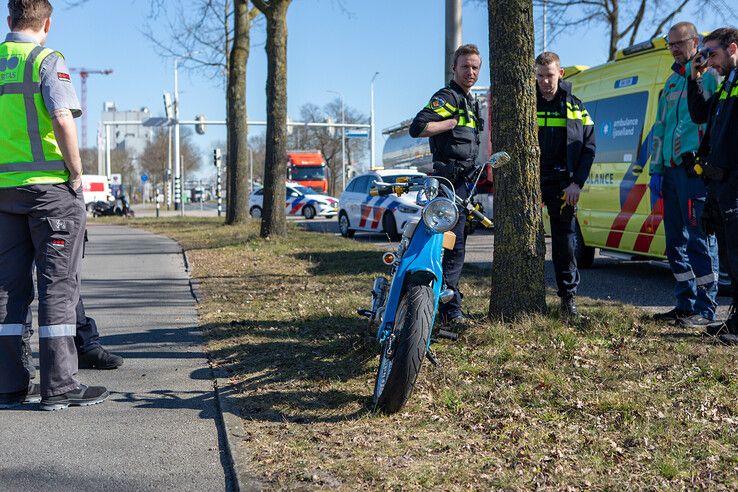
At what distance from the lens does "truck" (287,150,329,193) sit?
1981 inches

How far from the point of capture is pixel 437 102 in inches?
249

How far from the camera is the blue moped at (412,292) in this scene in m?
4.39

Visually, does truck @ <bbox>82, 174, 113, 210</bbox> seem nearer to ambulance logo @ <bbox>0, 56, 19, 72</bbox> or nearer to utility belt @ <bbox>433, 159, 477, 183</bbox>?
utility belt @ <bbox>433, 159, 477, 183</bbox>

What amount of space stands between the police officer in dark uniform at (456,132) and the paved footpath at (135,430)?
5.89 feet

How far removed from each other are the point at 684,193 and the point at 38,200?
14.5 ft

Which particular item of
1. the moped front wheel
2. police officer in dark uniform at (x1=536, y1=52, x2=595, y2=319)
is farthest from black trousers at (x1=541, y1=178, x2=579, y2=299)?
the moped front wheel

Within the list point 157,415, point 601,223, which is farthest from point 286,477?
point 601,223

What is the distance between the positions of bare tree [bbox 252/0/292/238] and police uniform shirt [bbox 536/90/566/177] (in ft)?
30.9

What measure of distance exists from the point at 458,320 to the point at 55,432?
9.45 feet

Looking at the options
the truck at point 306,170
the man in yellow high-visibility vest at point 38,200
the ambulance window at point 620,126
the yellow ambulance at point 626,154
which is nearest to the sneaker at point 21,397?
the man in yellow high-visibility vest at point 38,200

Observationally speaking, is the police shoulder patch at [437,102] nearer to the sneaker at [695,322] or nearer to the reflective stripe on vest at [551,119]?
the reflective stripe on vest at [551,119]

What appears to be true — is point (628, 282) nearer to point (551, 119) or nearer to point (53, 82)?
point (551, 119)

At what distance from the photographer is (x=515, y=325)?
611 cm

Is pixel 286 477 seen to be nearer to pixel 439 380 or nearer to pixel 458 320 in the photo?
pixel 439 380
